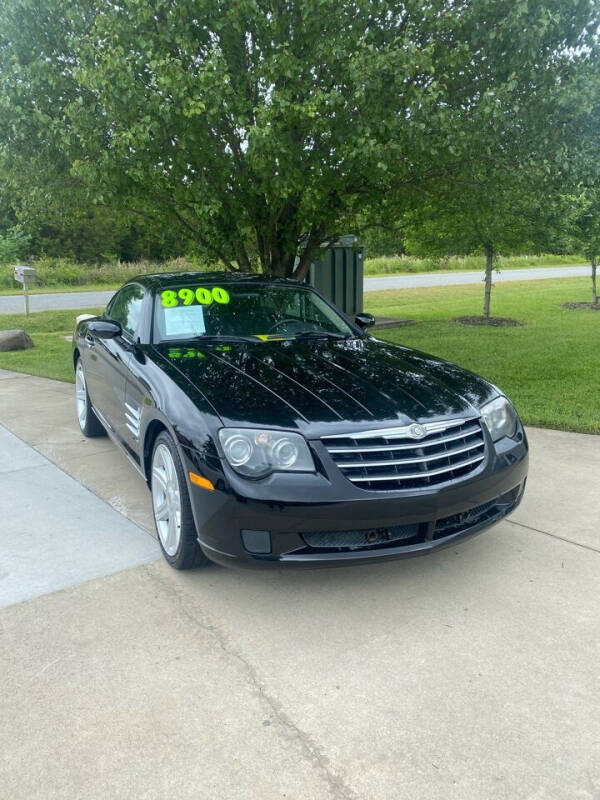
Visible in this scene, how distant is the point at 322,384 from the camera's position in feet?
11.3

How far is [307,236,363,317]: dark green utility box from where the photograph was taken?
46.2ft

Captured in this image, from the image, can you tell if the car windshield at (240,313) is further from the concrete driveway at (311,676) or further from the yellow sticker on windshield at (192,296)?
the concrete driveway at (311,676)

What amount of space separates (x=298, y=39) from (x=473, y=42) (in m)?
1.67

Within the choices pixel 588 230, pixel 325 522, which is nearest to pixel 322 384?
pixel 325 522

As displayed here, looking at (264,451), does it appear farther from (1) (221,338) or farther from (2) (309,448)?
(1) (221,338)

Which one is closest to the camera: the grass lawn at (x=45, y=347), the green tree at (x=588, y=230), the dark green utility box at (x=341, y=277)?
the grass lawn at (x=45, y=347)

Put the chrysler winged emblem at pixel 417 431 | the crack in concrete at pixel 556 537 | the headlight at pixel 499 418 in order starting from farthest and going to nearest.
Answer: the crack in concrete at pixel 556 537, the headlight at pixel 499 418, the chrysler winged emblem at pixel 417 431

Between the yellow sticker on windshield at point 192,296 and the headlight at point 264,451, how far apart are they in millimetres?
1746

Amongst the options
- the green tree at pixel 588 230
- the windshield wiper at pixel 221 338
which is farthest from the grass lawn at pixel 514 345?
the windshield wiper at pixel 221 338

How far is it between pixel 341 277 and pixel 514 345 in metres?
4.49

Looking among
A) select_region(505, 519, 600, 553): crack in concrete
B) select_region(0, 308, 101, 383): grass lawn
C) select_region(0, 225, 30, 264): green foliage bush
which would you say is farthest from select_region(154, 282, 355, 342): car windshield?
select_region(0, 225, 30, 264): green foliage bush

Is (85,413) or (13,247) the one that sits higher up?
(13,247)

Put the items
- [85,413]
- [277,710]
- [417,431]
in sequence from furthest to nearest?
[85,413]
[417,431]
[277,710]

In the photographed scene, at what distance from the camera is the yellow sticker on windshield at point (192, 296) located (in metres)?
4.49
